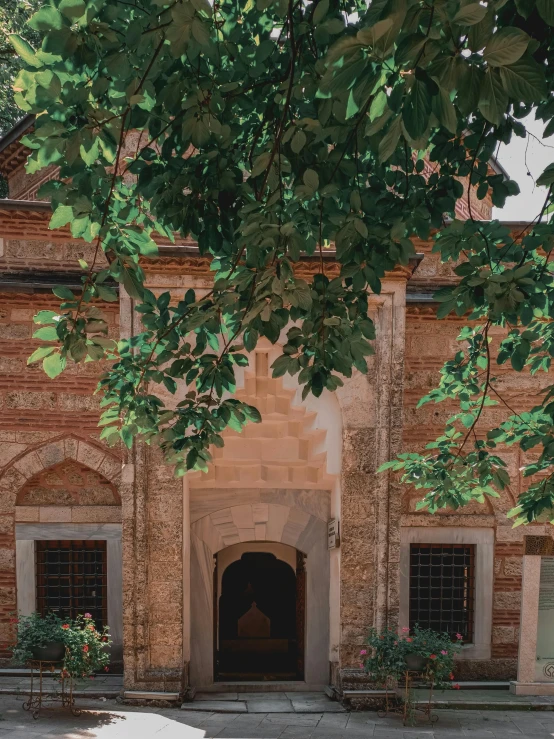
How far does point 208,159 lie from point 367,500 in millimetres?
5004

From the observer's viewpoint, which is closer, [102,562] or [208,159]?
[208,159]

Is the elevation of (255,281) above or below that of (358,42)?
below

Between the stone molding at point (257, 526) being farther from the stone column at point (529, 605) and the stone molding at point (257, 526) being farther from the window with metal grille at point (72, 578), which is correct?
the stone column at point (529, 605)

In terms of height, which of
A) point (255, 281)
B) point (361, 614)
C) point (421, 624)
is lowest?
point (421, 624)

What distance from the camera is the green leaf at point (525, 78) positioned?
75.4 inches

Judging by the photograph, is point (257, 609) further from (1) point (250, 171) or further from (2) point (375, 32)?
(2) point (375, 32)

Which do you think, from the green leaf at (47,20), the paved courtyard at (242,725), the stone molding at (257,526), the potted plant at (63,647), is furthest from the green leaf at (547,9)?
the stone molding at (257,526)

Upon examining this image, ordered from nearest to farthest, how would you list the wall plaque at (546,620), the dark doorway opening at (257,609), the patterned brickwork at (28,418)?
the wall plaque at (546,620), the patterned brickwork at (28,418), the dark doorway opening at (257,609)

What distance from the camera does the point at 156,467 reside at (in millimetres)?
7609

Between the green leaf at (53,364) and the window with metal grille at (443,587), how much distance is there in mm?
6536

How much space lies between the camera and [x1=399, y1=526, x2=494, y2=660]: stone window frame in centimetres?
884

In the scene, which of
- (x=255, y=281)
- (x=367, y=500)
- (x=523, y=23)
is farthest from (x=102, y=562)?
(x=523, y=23)

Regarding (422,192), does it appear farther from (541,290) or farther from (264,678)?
(264,678)

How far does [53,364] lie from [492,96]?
1.93 meters
